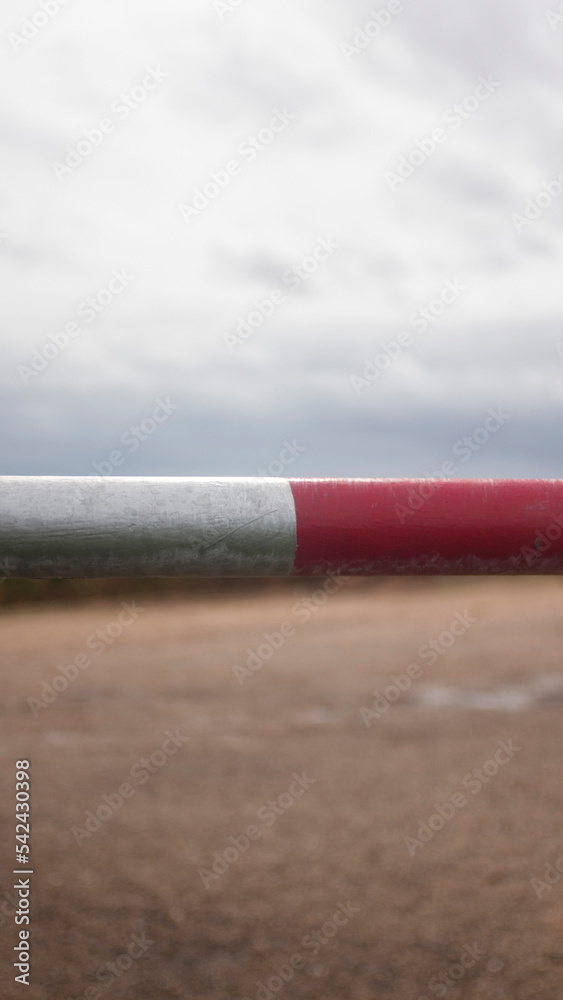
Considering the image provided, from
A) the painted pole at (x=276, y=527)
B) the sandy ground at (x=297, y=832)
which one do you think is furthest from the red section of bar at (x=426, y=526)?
the sandy ground at (x=297, y=832)

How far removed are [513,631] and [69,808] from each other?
10200 mm

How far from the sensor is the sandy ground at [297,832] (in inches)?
142

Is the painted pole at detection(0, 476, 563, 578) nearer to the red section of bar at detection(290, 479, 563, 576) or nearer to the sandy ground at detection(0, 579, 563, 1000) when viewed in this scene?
the red section of bar at detection(290, 479, 563, 576)

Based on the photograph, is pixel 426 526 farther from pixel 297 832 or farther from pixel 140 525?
pixel 297 832

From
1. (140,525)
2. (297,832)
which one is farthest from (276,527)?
(297,832)

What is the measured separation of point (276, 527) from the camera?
1.34 m

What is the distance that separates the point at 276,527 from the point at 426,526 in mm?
272

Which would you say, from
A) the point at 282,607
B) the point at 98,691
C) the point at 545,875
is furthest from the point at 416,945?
the point at 282,607

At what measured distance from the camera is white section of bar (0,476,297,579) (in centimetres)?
125

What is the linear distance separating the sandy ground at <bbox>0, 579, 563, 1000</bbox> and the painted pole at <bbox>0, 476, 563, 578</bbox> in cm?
282

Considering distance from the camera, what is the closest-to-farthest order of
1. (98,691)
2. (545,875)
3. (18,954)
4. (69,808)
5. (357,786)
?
(18,954), (545,875), (69,808), (357,786), (98,691)

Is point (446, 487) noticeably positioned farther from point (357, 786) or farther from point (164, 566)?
point (357, 786)

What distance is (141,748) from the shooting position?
8562 mm

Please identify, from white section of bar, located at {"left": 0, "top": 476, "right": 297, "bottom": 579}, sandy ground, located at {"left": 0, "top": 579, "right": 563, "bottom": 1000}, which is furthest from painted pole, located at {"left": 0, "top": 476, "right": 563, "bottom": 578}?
sandy ground, located at {"left": 0, "top": 579, "right": 563, "bottom": 1000}
